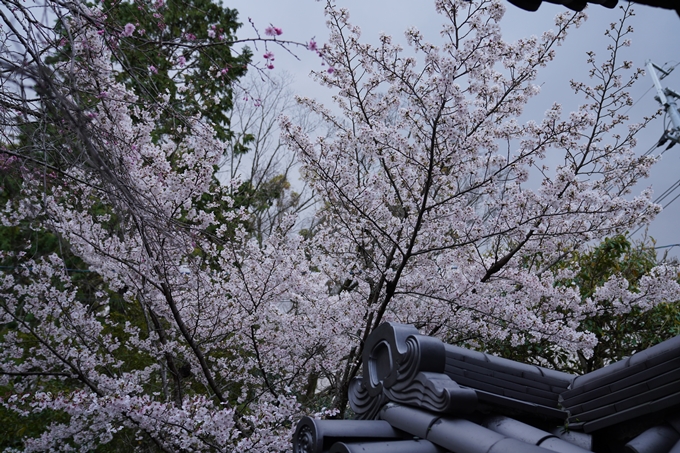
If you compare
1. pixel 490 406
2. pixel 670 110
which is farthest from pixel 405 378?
pixel 670 110

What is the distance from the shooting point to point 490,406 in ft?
8.16

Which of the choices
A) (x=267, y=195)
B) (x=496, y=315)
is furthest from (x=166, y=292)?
(x=267, y=195)

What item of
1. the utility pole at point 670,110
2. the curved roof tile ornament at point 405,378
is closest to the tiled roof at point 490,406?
the curved roof tile ornament at point 405,378

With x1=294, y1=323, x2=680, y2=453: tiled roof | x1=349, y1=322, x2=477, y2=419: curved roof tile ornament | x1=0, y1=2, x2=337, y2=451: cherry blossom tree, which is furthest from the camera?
x1=0, y1=2, x2=337, y2=451: cherry blossom tree

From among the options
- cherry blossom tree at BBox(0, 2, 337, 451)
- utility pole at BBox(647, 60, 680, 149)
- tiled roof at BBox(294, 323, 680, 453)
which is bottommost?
tiled roof at BBox(294, 323, 680, 453)

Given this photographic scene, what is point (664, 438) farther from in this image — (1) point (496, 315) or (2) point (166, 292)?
(2) point (166, 292)

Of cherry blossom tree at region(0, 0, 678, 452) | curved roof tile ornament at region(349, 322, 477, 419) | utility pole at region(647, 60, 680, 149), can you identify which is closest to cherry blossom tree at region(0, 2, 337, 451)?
cherry blossom tree at region(0, 0, 678, 452)

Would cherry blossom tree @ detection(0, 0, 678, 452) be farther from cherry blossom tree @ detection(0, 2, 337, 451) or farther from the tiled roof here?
the tiled roof

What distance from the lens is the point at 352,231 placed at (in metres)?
6.51

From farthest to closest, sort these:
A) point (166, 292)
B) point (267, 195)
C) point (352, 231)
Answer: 1. point (267, 195)
2. point (352, 231)
3. point (166, 292)

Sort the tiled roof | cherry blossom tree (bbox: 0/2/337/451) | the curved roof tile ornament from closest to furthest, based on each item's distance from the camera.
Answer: the tiled roof < the curved roof tile ornament < cherry blossom tree (bbox: 0/2/337/451)

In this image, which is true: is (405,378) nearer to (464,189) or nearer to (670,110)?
(464,189)

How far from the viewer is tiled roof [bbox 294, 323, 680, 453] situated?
200cm

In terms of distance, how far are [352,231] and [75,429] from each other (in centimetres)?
383
